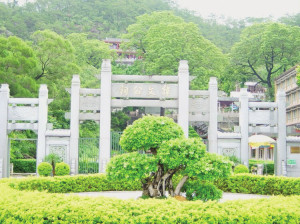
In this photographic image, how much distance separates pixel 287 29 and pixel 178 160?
24799mm

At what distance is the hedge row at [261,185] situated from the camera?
34.9 ft

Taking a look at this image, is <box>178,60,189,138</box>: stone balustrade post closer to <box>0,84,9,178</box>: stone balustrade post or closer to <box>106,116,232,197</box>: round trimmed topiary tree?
<box>0,84,9,178</box>: stone balustrade post

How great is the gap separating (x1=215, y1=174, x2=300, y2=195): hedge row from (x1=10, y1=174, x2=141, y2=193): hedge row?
267 cm

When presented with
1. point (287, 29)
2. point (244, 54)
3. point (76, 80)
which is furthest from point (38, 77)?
point (287, 29)

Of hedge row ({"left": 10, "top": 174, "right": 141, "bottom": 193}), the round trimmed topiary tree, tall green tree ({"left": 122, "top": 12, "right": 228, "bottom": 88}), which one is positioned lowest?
hedge row ({"left": 10, "top": 174, "right": 141, "bottom": 193})

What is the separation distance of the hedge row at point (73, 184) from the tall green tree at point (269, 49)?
2018 centimetres

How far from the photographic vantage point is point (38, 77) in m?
22.2

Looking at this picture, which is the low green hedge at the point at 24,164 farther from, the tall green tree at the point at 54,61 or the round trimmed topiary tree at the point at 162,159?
the round trimmed topiary tree at the point at 162,159

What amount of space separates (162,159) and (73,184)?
478 cm

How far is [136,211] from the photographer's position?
5.50 meters

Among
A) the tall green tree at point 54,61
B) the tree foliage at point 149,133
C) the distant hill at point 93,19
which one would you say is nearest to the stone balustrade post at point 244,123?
the tree foliage at point 149,133

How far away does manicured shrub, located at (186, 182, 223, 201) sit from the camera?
7.63m

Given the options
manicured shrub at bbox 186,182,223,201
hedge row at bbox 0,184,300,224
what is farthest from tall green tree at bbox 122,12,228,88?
hedge row at bbox 0,184,300,224

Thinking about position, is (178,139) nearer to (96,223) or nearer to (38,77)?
(96,223)
